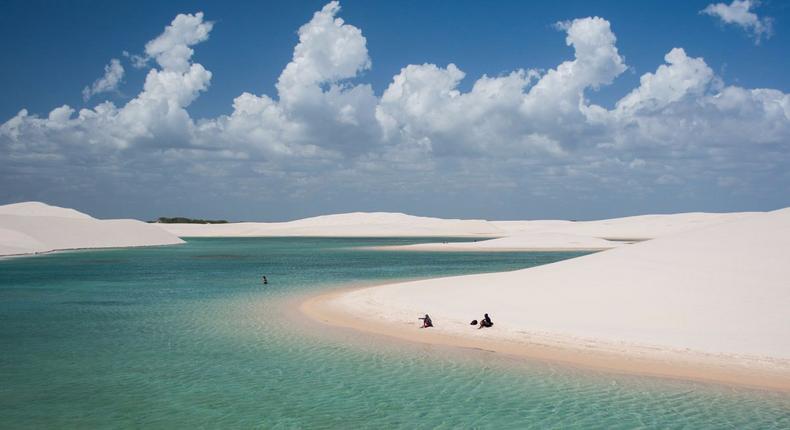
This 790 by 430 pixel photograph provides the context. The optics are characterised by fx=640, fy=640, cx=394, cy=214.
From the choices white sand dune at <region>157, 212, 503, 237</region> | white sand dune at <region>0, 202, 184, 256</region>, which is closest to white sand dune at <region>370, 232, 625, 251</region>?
white sand dune at <region>0, 202, 184, 256</region>

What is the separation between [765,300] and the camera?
65.1 feet

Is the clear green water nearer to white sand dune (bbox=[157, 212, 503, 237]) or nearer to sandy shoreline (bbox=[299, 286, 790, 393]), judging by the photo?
sandy shoreline (bbox=[299, 286, 790, 393])

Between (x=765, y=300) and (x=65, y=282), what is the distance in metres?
37.0

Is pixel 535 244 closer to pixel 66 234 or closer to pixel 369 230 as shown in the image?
pixel 66 234

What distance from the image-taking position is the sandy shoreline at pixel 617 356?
48.6 feet

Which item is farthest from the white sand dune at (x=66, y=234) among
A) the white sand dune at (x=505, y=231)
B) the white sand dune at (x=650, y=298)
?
the white sand dune at (x=650, y=298)

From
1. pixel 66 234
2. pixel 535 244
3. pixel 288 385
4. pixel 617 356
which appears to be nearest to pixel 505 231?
pixel 535 244

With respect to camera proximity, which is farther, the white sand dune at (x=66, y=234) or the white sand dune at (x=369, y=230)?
the white sand dune at (x=369, y=230)

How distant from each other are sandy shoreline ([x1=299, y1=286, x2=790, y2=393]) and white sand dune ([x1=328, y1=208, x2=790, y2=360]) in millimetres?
361

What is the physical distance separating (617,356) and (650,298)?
583cm

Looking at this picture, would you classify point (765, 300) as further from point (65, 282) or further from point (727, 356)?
point (65, 282)

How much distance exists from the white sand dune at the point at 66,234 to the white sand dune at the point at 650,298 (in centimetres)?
6125

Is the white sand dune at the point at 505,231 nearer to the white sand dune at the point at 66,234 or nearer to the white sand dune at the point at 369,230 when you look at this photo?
the white sand dune at the point at 369,230

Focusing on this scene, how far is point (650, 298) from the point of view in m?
22.0
